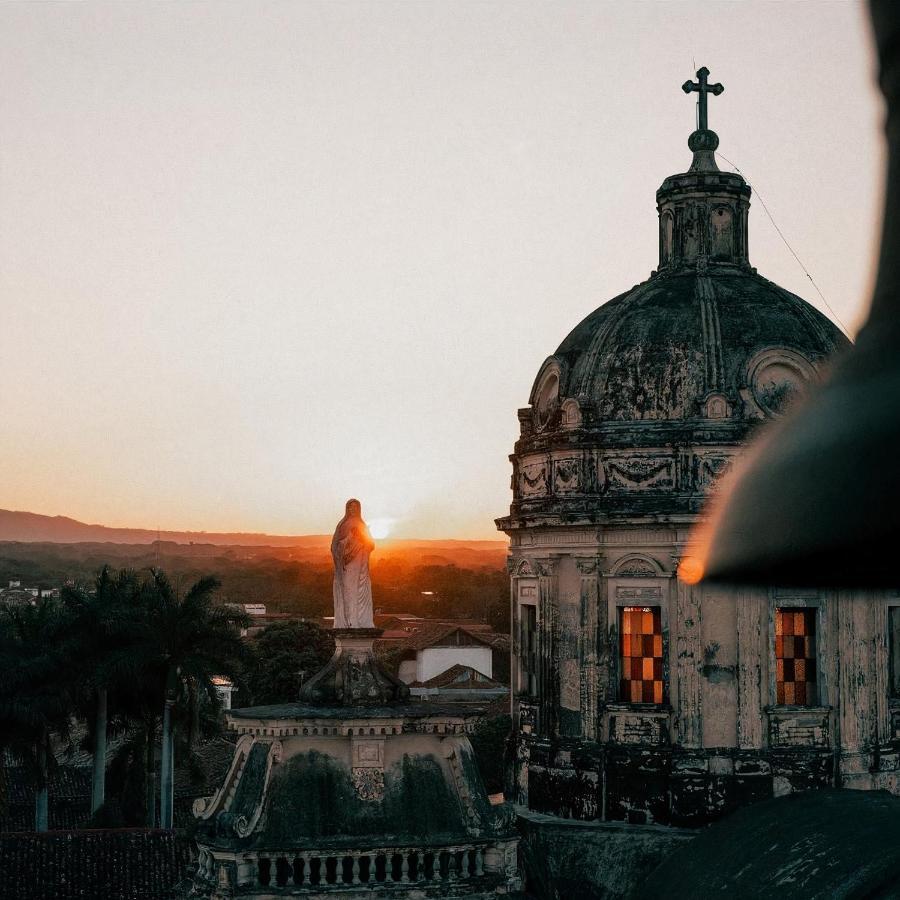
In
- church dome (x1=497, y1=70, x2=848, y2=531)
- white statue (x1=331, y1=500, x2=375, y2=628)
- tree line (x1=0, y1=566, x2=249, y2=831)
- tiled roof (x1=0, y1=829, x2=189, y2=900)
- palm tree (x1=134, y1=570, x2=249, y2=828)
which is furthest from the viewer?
palm tree (x1=134, y1=570, x2=249, y2=828)

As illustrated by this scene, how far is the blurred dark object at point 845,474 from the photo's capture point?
4.88 feet

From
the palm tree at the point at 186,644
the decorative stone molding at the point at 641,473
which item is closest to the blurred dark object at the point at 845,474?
the decorative stone molding at the point at 641,473

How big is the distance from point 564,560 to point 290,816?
566 centimetres

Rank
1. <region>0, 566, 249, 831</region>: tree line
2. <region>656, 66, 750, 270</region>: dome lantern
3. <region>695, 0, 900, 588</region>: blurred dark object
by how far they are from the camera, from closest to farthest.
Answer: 1. <region>695, 0, 900, 588</region>: blurred dark object
2. <region>656, 66, 750, 270</region>: dome lantern
3. <region>0, 566, 249, 831</region>: tree line

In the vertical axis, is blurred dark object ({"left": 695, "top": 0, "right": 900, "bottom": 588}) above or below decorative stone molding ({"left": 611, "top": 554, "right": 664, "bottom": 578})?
above

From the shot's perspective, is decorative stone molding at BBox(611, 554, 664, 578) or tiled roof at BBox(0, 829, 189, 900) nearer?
decorative stone molding at BBox(611, 554, 664, 578)

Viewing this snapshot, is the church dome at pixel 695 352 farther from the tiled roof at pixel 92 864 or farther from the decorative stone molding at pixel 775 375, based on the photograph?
the tiled roof at pixel 92 864

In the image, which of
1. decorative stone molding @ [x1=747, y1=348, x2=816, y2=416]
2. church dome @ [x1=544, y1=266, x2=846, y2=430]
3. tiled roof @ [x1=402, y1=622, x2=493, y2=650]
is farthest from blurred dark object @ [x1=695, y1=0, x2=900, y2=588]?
tiled roof @ [x1=402, y1=622, x2=493, y2=650]

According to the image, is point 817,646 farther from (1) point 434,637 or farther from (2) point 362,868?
(1) point 434,637

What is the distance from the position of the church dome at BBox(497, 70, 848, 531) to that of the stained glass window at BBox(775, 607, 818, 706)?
2.00m

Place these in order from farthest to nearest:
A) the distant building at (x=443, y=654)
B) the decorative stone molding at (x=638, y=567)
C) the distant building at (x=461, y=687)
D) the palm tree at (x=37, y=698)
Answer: the distant building at (x=443, y=654) → the distant building at (x=461, y=687) → the palm tree at (x=37, y=698) → the decorative stone molding at (x=638, y=567)

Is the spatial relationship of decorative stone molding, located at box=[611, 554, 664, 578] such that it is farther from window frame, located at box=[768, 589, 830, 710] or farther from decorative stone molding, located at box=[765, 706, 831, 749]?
decorative stone molding, located at box=[765, 706, 831, 749]

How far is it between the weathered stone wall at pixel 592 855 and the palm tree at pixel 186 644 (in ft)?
61.5

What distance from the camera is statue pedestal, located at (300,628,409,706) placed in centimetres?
1856
